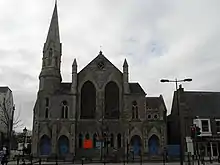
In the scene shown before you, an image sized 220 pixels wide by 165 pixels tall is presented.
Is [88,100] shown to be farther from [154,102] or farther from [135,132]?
[154,102]

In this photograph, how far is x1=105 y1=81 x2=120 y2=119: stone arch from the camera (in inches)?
2552

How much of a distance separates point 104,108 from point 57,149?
40.6 feet

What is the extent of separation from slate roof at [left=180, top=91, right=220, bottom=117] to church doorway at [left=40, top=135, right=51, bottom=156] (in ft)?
95.3

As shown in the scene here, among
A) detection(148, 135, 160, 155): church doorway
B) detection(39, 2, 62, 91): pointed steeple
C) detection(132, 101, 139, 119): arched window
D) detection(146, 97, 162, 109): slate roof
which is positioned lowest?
detection(148, 135, 160, 155): church doorway

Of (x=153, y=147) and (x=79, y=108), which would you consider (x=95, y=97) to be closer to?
(x=79, y=108)

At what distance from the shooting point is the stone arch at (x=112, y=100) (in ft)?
213

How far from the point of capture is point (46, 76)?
67125 mm

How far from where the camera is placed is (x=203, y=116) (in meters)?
62.1

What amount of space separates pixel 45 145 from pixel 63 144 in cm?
355

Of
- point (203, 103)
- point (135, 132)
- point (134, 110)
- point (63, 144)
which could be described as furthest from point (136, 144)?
point (203, 103)

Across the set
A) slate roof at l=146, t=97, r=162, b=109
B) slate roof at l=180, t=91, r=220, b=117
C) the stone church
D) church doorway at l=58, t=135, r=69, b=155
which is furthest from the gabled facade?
church doorway at l=58, t=135, r=69, b=155

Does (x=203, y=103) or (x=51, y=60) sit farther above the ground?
(x=51, y=60)

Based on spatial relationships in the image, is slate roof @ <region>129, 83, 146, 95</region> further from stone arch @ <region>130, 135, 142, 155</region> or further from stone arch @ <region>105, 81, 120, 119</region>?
stone arch @ <region>130, 135, 142, 155</region>

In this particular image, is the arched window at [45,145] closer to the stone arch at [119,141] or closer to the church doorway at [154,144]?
the stone arch at [119,141]
